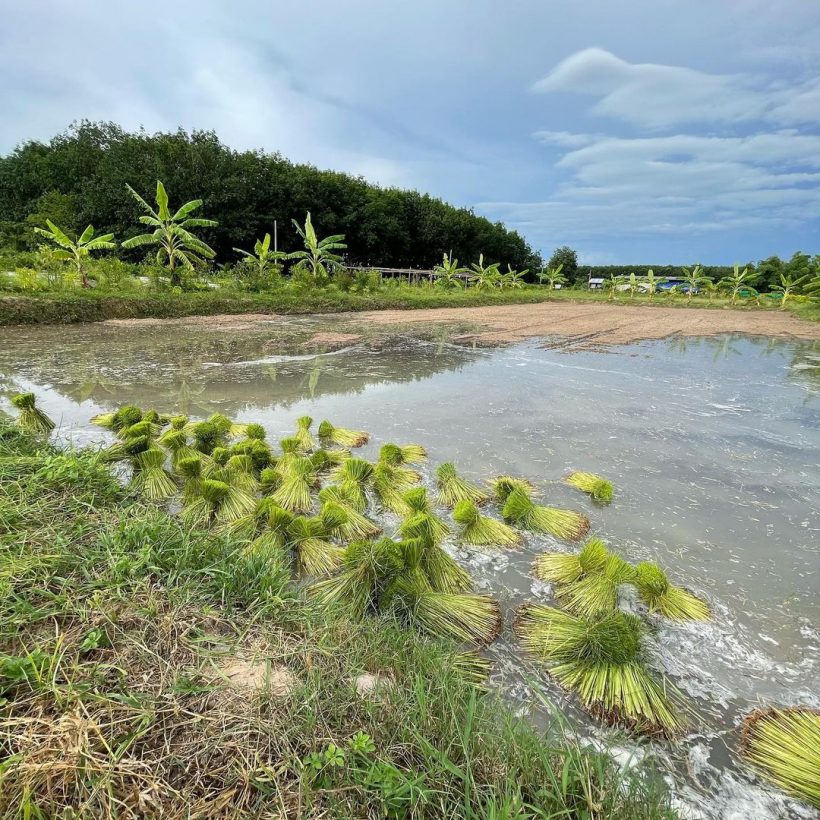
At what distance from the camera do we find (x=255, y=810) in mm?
1010

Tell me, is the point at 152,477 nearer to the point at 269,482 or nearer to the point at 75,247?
the point at 269,482

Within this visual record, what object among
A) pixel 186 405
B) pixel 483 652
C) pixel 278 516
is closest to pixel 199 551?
pixel 278 516

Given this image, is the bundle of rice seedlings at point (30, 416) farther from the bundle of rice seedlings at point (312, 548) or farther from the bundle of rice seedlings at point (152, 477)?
the bundle of rice seedlings at point (312, 548)

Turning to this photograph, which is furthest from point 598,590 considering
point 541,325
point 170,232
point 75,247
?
point 75,247

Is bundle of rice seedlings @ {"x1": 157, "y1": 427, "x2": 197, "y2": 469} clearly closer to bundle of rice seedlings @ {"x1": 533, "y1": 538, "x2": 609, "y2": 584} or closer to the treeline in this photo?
bundle of rice seedlings @ {"x1": 533, "y1": 538, "x2": 609, "y2": 584}

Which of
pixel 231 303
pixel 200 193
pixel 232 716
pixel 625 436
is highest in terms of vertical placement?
pixel 200 193

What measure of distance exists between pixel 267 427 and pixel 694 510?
155 inches

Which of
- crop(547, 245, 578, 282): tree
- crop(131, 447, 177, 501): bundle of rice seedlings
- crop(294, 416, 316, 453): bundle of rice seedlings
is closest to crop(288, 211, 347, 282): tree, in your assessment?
crop(294, 416, 316, 453): bundle of rice seedlings

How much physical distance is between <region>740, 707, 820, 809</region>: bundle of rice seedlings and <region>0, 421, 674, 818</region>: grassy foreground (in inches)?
17.5

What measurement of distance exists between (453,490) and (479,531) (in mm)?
522

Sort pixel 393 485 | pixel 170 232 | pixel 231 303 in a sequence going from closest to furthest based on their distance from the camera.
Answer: pixel 393 485 → pixel 170 232 → pixel 231 303

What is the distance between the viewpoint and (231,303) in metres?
14.7

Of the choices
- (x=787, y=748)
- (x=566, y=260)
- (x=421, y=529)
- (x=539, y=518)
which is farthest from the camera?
(x=566, y=260)

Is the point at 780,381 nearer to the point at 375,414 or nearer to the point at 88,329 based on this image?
the point at 375,414
